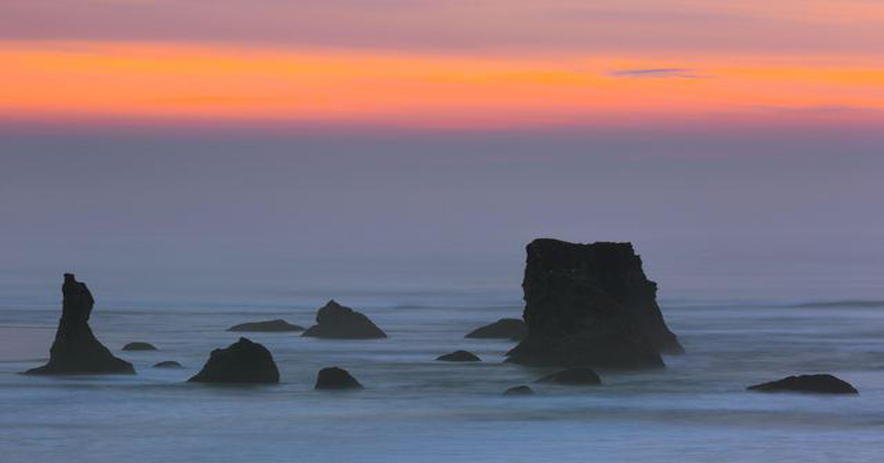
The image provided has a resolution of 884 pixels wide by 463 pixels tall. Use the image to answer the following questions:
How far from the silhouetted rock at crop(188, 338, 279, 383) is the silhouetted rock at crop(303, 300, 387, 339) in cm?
4451

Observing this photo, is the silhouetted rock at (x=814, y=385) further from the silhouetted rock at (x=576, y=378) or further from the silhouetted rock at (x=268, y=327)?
the silhouetted rock at (x=268, y=327)

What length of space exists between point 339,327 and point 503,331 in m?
12.3

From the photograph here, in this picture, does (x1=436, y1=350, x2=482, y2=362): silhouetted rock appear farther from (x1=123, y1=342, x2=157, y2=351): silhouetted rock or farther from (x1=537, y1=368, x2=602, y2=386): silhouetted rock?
(x1=123, y1=342, x2=157, y2=351): silhouetted rock

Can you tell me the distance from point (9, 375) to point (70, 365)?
36.3 ft

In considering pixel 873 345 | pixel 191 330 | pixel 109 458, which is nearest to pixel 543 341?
pixel 109 458

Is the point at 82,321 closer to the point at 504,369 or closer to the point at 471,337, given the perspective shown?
the point at 504,369

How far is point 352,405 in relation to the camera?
389ft

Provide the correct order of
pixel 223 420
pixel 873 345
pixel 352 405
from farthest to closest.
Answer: pixel 873 345 < pixel 352 405 < pixel 223 420

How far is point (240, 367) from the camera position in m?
125

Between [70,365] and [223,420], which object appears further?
[70,365]

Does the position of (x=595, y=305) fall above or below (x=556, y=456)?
above

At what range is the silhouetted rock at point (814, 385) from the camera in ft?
400

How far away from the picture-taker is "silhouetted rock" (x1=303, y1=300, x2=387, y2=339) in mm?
171750

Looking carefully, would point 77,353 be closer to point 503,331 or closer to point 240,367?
point 240,367
